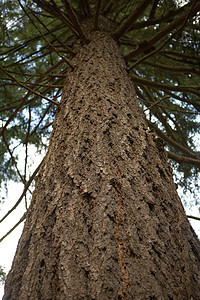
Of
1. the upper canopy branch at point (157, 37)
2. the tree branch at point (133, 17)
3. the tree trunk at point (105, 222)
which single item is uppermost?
the tree branch at point (133, 17)

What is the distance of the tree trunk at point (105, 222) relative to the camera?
0.75 metres

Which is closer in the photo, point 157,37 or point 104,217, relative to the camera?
point 104,217

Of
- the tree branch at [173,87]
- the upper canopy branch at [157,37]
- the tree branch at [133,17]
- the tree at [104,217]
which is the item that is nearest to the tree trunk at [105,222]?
the tree at [104,217]

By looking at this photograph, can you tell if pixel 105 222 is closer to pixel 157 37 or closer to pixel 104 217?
pixel 104 217

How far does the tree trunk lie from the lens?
75 cm

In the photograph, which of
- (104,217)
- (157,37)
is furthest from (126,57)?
(104,217)

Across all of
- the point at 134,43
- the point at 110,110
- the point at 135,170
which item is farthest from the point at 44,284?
the point at 134,43

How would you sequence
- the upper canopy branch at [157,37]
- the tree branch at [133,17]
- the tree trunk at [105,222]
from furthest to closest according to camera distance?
the tree branch at [133,17], the upper canopy branch at [157,37], the tree trunk at [105,222]

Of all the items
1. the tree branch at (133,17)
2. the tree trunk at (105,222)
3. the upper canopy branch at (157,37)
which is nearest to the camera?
the tree trunk at (105,222)

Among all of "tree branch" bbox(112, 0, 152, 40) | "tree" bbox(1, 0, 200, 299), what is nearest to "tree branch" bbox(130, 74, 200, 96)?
"tree branch" bbox(112, 0, 152, 40)

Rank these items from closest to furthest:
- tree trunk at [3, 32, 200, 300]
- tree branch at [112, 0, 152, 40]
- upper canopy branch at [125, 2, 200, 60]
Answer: tree trunk at [3, 32, 200, 300] → upper canopy branch at [125, 2, 200, 60] → tree branch at [112, 0, 152, 40]

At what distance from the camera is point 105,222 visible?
860mm

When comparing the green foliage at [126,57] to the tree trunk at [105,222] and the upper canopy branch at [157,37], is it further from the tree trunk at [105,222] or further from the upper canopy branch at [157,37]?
the tree trunk at [105,222]

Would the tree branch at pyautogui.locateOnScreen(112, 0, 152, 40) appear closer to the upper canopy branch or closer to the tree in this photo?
the upper canopy branch
